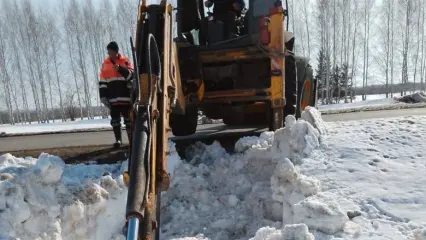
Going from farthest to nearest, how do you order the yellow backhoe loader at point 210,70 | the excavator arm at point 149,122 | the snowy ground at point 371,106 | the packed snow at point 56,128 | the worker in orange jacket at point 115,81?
the snowy ground at point 371,106, the packed snow at point 56,128, the worker in orange jacket at point 115,81, the yellow backhoe loader at point 210,70, the excavator arm at point 149,122

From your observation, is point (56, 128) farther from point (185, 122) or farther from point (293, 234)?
point (293, 234)

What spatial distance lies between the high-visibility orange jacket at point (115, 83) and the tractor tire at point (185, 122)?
2.60 feet

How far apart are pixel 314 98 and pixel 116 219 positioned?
489 centimetres

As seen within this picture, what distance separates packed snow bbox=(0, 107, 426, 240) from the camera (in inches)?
121

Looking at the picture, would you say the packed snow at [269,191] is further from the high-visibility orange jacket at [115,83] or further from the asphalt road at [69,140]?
the asphalt road at [69,140]

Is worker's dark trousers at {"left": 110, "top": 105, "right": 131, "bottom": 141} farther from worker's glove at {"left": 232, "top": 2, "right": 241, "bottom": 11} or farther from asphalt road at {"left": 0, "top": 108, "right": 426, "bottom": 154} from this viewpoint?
worker's glove at {"left": 232, "top": 2, "right": 241, "bottom": 11}

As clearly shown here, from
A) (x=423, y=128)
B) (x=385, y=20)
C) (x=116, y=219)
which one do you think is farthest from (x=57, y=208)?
(x=385, y=20)

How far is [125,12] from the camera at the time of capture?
36.6 m

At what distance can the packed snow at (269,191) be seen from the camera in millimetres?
3064

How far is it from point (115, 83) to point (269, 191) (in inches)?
117

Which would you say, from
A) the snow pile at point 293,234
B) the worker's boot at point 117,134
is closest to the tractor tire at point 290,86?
the worker's boot at point 117,134

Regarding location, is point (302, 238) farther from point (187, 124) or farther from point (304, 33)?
point (304, 33)

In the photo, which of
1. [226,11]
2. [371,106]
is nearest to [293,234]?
[226,11]

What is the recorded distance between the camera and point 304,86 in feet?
23.6
